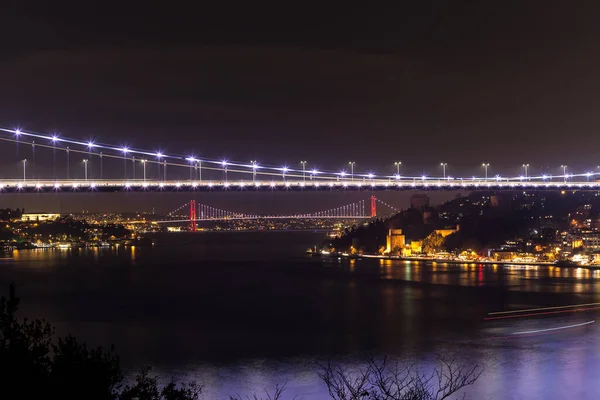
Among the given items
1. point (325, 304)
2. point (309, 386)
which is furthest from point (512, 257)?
point (309, 386)

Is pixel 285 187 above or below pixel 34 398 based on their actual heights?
above

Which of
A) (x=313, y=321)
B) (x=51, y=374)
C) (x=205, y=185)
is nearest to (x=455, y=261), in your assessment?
(x=205, y=185)

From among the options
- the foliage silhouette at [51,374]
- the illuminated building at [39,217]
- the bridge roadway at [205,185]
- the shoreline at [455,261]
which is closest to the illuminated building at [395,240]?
the shoreline at [455,261]

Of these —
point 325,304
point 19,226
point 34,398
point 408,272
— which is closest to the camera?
point 34,398

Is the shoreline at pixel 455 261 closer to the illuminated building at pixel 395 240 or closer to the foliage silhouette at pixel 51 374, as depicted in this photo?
the illuminated building at pixel 395 240

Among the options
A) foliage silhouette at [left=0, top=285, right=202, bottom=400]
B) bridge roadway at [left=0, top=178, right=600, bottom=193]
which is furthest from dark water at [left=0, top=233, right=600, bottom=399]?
foliage silhouette at [left=0, top=285, right=202, bottom=400]

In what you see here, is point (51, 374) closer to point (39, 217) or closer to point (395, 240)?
point (395, 240)

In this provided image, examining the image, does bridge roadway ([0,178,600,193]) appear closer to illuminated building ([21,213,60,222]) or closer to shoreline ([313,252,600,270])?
shoreline ([313,252,600,270])

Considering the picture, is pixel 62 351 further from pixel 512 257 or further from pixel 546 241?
pixel 546 241
